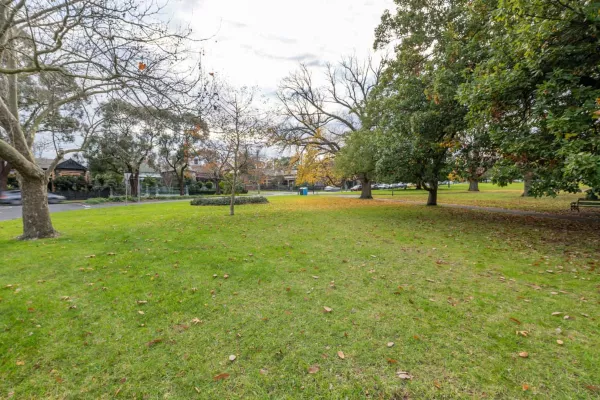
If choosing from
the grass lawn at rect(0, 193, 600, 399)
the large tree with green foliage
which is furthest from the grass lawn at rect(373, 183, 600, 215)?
the grass lawn at rect(0, 193, 600, 399)

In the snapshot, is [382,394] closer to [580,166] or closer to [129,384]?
[129,384]

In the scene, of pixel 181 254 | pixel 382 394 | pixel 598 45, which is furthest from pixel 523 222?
pixel 181 254

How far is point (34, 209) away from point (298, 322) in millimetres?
8593

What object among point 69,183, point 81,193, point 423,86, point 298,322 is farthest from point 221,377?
point 69,183

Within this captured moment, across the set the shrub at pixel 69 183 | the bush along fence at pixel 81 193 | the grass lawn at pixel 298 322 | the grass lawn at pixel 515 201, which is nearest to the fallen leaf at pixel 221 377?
the grass lawn at pixel 298 322

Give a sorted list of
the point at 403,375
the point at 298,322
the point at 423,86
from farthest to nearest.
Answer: the point at 423,86 < the point at 298,322 < the point at 403,375

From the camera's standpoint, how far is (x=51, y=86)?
7363 mm

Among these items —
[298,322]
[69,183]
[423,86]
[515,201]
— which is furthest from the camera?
[69,183]

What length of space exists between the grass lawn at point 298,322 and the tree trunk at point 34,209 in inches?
52.9

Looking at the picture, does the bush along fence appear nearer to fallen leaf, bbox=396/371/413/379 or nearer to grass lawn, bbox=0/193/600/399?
grass lawn, bbox=0/193/600/399

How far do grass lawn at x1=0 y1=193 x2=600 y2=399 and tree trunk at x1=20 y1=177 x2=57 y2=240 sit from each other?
52.9 inches

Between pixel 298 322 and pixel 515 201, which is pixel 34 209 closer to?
pixel 298 322

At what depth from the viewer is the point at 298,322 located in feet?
11.0

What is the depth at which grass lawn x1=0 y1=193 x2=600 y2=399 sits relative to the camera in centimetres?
238
